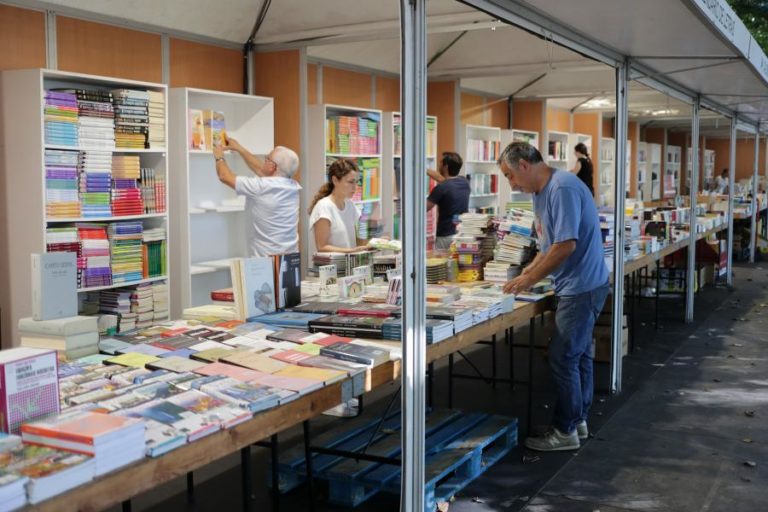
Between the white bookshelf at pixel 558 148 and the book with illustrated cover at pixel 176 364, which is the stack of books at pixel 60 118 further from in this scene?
the white bookshelf at pixel 558 148

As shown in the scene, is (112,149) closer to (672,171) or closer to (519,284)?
(519,284)

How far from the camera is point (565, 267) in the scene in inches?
190

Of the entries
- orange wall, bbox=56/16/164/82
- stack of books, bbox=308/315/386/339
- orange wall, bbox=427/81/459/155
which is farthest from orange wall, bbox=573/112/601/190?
stack of books, bbox=308/315/386/339

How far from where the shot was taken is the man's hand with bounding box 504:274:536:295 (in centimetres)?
484

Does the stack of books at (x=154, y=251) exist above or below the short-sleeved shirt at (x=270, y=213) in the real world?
below

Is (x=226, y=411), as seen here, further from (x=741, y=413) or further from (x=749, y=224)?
(x=749, y=224)

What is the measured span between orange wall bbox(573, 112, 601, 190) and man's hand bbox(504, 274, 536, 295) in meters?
11.7

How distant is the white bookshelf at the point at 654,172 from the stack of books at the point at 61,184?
1855cm

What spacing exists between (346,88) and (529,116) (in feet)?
16.2

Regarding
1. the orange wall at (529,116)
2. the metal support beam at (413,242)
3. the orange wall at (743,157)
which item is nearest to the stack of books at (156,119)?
the metal support beam at (413,242)

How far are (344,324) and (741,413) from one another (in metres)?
3.41

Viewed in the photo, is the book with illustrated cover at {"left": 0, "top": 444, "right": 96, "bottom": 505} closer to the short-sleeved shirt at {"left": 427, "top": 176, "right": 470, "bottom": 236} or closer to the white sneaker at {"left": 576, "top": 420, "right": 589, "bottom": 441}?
the white sneaker at {"left": 576, "top": 420, "right": 589, "bottom": 441}

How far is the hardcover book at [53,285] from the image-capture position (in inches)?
119

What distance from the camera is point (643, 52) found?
5.99 metres
